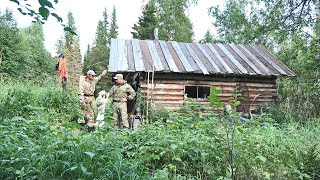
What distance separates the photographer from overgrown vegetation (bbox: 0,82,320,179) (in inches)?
116

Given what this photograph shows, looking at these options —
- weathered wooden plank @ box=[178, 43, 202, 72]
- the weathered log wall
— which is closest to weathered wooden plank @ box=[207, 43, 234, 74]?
the weathered log wall

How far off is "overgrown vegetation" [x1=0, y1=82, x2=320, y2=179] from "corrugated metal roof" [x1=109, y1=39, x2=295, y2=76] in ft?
17.3

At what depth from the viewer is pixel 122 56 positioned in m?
10.5

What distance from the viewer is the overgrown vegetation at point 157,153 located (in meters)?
2.96

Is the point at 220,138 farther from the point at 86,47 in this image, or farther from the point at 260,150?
the point at 86,47

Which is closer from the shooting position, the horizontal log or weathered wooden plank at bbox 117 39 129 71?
weathered wooden plank at bbox 117 39 129 71

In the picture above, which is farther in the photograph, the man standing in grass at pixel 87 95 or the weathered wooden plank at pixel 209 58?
the weathered wooden plank at pixel 209 58

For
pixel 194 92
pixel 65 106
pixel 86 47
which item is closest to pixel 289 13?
pixel 194 92

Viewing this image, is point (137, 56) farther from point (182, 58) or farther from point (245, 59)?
point (245, 59)

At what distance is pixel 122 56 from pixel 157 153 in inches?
273

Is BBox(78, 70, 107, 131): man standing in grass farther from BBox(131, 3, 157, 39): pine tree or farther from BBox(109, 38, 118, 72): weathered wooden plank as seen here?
BBox(131, 3, 157, 39): pine tree

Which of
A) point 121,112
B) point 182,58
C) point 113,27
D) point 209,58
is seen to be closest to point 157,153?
point 121,112

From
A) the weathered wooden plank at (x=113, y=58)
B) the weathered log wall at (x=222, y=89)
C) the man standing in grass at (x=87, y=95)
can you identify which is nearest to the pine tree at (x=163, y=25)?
the weathered wooden plank at (x=113, y=58)

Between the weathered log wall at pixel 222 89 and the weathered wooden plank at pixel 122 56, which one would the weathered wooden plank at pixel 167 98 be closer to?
the weathered log wall at pixel 222 89
